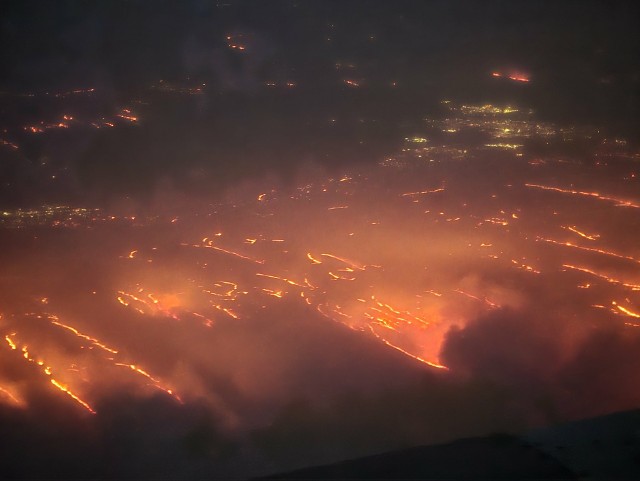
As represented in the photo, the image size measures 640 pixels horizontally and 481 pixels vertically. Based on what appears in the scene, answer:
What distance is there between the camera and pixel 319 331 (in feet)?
17.1

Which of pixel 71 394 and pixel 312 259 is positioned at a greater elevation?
pixel 312 259

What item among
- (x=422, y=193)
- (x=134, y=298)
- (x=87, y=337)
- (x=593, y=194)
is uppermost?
(x=593, y=194)

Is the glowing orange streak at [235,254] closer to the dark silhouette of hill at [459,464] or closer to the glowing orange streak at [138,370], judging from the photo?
the glowing orange streak at [138,370]

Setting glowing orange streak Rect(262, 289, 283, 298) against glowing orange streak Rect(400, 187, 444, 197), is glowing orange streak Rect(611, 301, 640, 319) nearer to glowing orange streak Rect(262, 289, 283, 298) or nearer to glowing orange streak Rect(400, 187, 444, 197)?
glowing orange streak Rect(400, 187, 444, 197)

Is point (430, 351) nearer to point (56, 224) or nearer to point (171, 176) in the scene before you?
point (171, 176)

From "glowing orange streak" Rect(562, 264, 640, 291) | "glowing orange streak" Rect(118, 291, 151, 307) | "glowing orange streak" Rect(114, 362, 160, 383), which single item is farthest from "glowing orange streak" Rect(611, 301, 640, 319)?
"glowing orange streak" Rect(118, 291, 151, 307)

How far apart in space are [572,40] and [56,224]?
6.49 m

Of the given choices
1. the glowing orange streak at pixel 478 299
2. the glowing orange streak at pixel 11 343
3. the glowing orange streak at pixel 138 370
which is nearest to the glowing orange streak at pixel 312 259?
the glowing orange streak at pixel 478 299

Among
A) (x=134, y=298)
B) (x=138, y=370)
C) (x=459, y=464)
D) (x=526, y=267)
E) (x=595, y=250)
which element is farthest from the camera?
(x=595, y=250)

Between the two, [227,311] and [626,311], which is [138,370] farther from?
[626,311]

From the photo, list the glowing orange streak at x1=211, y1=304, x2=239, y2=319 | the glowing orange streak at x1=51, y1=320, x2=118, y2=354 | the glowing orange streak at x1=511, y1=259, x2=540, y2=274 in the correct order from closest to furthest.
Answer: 1. the glowing orange streak at x1=51, y1=320, x2=118, y2=354
2. the glowing orange streak at x1=211, y1=304, x2=239, y2=319
3. the glowing orange streak at x1=511, y1=259, x2=540, y2=274

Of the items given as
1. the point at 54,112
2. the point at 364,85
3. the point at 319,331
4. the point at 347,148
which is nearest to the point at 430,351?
the point at 319,331

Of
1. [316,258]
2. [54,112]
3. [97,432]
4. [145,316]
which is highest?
[54,112]

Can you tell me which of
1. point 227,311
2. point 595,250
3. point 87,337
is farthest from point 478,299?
point 87,337
